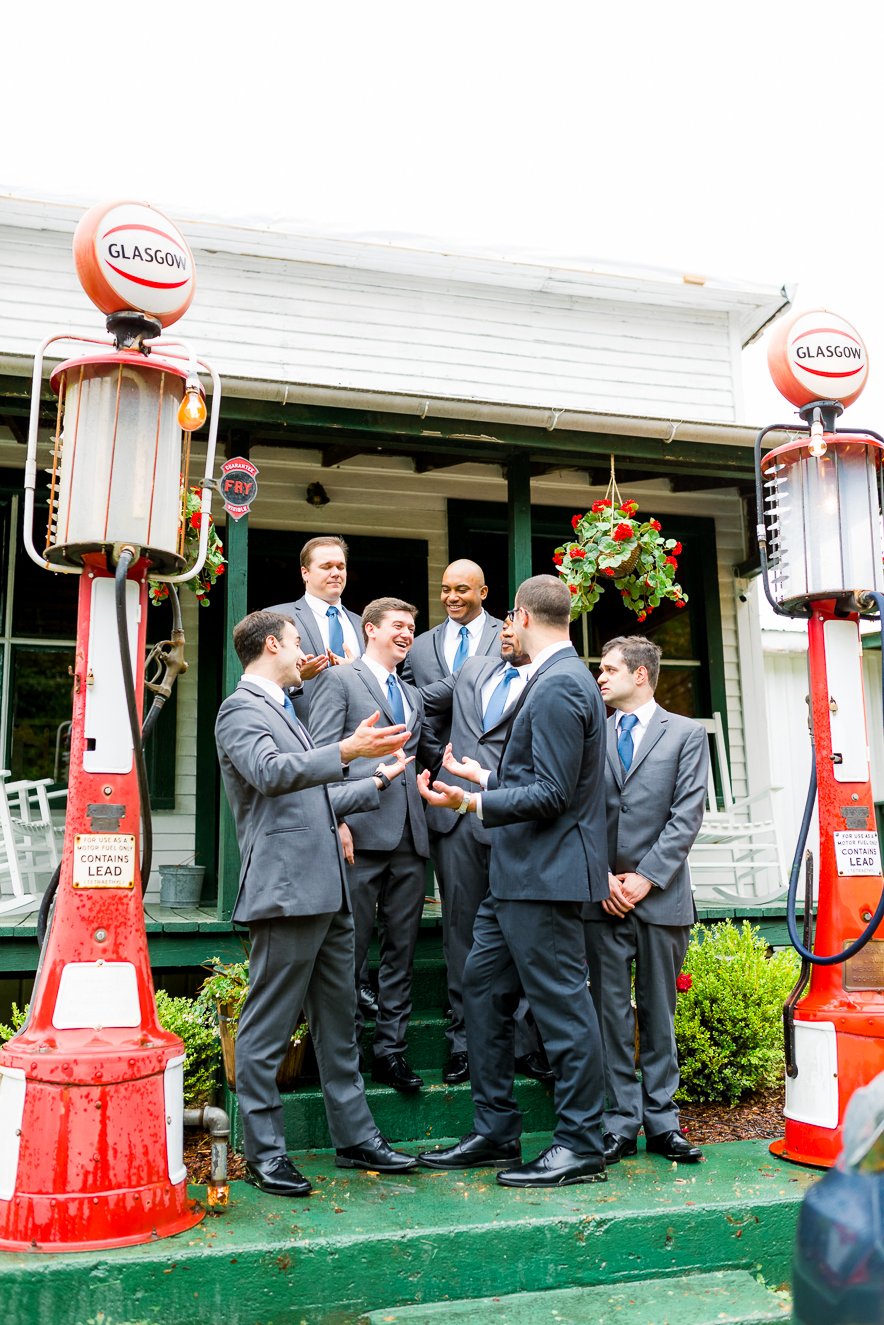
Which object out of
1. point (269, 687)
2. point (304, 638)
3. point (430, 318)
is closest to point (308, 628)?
point (304, 638)

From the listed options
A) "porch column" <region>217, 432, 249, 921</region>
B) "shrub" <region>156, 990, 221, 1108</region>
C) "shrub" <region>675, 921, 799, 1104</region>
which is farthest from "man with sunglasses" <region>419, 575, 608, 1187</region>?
"porch column" <region>217, 432, 249, 921</region>

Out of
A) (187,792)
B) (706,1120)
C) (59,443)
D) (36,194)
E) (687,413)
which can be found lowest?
(706,1120)

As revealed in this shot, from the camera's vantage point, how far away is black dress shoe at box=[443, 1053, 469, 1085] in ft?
16.0

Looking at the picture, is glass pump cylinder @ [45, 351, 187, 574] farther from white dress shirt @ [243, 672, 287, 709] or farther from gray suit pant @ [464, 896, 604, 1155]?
gray suit pant @ [464, 896, 604, 1155]

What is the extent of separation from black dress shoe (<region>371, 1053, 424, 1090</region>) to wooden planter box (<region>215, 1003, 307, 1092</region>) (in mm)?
339

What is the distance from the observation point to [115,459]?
3.75 meters

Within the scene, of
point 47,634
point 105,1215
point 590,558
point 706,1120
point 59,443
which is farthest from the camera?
point 47,634

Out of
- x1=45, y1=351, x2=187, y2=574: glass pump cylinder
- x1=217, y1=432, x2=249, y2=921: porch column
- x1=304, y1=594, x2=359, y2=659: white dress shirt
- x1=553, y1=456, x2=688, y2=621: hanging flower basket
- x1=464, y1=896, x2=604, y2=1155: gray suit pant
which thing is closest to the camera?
x1=45, y1=351, x2=187, y2=574: glass pump cylinder

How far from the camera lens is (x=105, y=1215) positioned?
11.0ft

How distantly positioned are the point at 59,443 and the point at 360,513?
4.54 metres

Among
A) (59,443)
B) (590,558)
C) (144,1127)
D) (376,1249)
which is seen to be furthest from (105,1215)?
(590,558)

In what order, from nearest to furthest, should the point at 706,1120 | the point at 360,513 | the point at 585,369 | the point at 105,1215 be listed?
the point at 105,1215
the point at 706,1120
the point at 360,513
the point at 585,369

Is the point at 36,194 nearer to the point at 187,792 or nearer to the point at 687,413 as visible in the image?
the point at 187,792

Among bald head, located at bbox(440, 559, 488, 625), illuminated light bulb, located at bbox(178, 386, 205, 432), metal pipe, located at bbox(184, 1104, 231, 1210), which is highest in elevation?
illuminated light bulb, located at bbox(178, 386, 205, 432)
